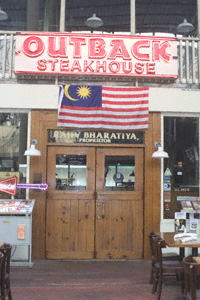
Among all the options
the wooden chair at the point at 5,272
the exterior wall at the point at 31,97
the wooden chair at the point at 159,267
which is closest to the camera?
the wooden chair at the point at 5,272

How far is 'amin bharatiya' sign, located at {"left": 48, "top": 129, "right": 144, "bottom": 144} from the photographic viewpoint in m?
7.79

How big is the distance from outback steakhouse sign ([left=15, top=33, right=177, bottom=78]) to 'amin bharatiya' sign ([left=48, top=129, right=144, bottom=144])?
3.96 feet

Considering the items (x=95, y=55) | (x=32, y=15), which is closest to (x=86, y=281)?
(x=95, y=55)

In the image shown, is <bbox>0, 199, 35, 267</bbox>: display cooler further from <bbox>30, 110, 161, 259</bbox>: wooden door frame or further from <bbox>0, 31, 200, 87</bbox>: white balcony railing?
<bbox>0, 31, 200, 87</bbox>: white balcony railing

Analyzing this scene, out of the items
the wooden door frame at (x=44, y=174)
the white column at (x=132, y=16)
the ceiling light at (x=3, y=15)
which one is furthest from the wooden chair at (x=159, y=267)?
the ceiling light at (x=3, y=15)

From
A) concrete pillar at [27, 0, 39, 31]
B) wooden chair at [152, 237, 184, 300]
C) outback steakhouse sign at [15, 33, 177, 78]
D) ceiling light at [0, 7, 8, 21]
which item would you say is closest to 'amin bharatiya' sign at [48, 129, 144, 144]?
outback steakhouse sign at [15, 33, 177, 78]

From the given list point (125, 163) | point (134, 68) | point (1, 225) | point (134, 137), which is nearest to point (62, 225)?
point (1, 225)

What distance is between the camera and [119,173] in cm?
784

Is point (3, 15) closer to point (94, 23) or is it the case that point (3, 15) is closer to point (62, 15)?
point (62, 15)

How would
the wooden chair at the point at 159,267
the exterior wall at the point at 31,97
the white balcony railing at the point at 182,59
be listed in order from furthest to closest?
the white balcony railing at the point at 182,59, the exterior wall at the point at 31,97, the wooden chair at the point at 159,267

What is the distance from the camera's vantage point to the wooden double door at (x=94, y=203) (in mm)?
7645

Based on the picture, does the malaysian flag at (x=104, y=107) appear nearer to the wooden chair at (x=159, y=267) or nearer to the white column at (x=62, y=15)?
the white column at (x=62, y=15)

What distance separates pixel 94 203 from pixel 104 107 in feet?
6.41

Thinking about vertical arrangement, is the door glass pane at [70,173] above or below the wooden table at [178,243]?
above
